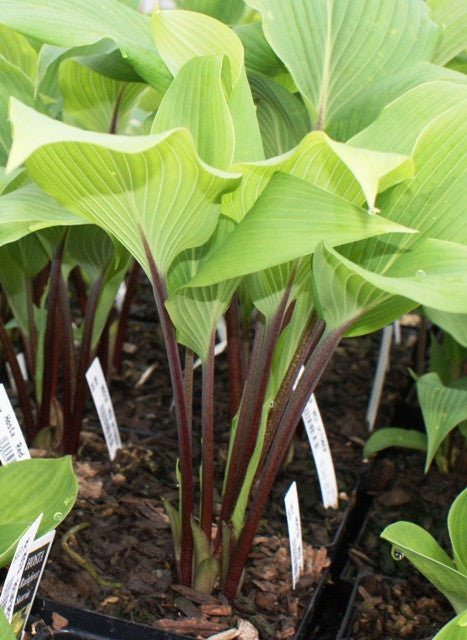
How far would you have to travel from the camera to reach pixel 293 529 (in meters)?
0.78

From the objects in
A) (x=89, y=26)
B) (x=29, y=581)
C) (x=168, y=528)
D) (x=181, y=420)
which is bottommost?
(x=168, y=528)

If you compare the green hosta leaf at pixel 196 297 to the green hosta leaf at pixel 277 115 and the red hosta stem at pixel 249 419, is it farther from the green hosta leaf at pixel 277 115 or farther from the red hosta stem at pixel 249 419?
the green hosta leaf at pixel 277 115

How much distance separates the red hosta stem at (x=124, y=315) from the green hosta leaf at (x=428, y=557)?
0.70 meters

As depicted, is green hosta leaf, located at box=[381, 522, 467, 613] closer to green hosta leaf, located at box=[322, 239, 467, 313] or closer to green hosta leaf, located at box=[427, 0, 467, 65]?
green hosta leaf, located at box=[322, 239, 467, 313]

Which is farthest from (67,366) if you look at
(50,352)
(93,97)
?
(93,97)

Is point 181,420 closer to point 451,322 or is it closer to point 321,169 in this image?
point 321,169

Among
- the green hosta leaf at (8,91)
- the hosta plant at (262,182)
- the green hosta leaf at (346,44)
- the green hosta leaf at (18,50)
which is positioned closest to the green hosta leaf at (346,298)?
the hosta plant at (262,182)

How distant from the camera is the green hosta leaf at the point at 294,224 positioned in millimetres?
503

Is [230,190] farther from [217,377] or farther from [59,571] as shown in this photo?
[217,377]

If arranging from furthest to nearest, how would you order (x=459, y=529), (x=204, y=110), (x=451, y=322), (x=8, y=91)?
(x=451, y=322), (x=8, y=91), (x=459, y=529), (x=204, y=110)

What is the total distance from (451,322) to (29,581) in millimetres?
589

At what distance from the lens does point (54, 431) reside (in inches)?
41.9

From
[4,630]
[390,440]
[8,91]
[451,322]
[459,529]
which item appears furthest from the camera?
[390,440]

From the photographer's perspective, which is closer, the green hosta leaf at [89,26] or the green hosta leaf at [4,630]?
the green hosta leaf at [4,630]
